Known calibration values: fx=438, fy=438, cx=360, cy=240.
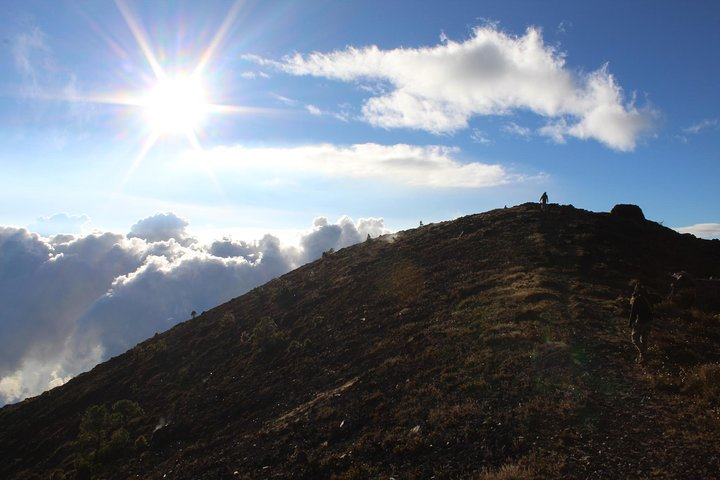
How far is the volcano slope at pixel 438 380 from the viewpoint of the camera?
11844 mm

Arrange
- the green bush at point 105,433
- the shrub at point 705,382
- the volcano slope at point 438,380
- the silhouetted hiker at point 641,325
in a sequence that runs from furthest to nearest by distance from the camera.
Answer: the green bush at point 105,433 → the silhouetted hiker at point 641,325 → the shrub at point 705,382 → the volcano slope at point 438,380

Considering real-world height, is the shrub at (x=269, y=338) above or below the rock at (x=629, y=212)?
below

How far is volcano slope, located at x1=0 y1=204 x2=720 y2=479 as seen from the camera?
38.9 feet

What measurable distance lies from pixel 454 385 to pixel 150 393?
28260 mm

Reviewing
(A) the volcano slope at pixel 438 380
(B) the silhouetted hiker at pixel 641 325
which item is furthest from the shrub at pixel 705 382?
(B) the silhouetted hiker at pixel 641 325

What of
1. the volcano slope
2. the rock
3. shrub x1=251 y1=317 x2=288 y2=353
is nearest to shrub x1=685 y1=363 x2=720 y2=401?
the volcano slope

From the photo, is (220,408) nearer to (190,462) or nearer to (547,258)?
(190,462)

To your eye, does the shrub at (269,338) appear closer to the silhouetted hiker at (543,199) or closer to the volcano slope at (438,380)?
the volcano slope at (438,380)

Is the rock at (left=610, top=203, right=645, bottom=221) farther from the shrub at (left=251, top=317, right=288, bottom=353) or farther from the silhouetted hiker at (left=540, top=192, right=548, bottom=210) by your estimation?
the shrub at (left=251, top=317, right=288, bottom=353)

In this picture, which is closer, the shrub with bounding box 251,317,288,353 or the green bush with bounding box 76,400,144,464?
the green bush with bounding box 76,400,144,464

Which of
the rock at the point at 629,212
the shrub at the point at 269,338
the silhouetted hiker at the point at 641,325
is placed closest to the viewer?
the silhouetted hiker at the point at 641,325

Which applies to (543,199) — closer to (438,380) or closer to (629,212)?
(629,212)

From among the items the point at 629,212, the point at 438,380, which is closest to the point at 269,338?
the point at 438,380

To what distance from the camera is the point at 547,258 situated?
1259 inches
